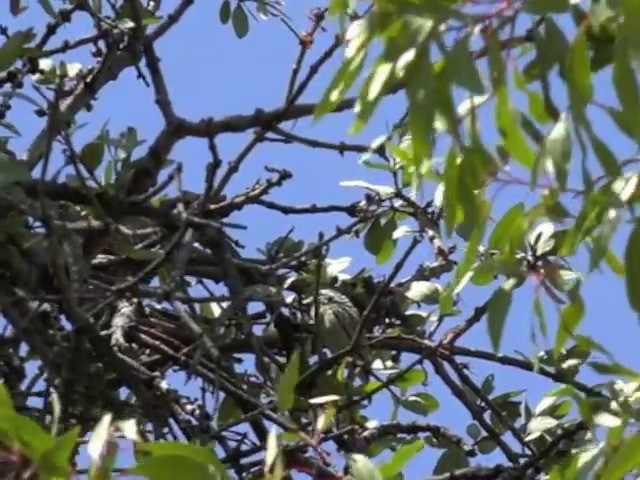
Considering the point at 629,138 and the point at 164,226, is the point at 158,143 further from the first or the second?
the point at 629,138

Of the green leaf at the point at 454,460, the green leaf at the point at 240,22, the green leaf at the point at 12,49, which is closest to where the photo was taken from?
the green leaf at the point at 12,49

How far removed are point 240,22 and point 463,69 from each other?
1.32 m

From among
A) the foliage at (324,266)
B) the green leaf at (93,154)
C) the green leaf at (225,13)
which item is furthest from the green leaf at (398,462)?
the green leaf at (225,13)

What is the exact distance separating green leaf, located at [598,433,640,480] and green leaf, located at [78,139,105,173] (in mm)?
1009

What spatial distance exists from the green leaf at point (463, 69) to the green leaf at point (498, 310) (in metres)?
0.37

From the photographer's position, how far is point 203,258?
2.07m

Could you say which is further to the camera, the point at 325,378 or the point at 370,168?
the point at 370,168

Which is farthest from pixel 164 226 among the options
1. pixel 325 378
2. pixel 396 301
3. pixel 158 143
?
pixel 396 301

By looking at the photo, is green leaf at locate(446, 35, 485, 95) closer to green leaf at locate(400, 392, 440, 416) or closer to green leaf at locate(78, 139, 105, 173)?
green leaf at locate(78, 139, 105, 173)

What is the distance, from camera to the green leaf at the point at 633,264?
1231mm

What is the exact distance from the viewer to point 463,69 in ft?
3.66

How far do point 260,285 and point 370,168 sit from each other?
0.83ft

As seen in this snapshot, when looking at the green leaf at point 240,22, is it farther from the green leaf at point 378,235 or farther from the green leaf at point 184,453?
the green leaf at point 184,453

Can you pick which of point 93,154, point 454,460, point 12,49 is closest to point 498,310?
point 454,460
